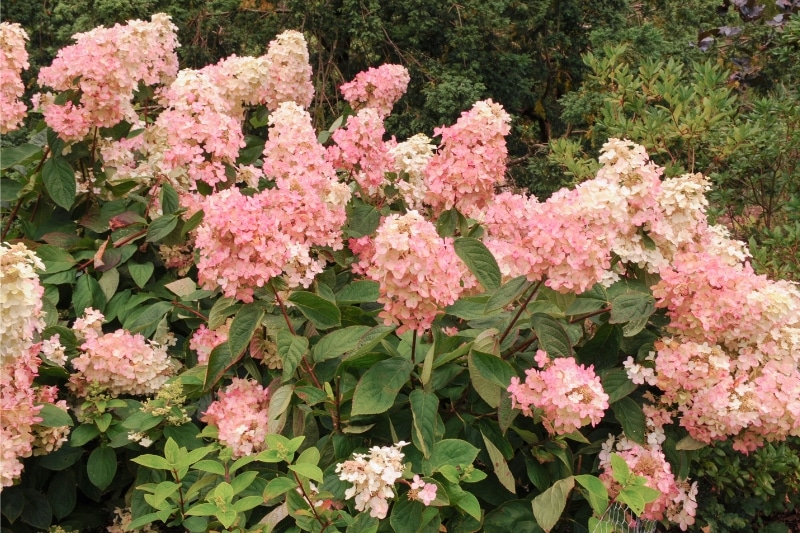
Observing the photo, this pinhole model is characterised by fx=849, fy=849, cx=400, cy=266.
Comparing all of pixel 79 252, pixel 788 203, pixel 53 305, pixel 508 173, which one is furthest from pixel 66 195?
pixel 508 173

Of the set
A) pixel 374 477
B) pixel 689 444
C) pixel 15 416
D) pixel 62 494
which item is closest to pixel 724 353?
pixel 689 444

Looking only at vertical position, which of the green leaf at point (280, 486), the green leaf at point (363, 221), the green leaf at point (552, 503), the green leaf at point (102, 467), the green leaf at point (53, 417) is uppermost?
the green leaf at point (363, 221)

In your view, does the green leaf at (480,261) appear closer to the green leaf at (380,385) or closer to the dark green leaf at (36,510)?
the green leaf at (380,385)

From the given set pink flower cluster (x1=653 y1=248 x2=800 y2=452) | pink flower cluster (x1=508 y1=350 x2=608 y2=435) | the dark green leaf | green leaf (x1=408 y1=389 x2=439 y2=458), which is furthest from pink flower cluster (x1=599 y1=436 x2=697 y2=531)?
the dark green leaf

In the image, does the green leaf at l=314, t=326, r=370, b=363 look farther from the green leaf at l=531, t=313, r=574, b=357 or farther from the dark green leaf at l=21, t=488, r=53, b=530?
the dark green leaf at l=21, t=488, r=53, b=530

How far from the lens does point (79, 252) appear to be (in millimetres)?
2986

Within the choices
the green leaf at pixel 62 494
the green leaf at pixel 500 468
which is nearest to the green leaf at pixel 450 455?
the green leaf at pixel 500 468

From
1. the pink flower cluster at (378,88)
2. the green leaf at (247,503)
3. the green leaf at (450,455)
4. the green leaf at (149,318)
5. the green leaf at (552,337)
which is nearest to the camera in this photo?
the green leaf at (247,503)

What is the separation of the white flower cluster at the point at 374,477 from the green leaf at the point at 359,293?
67 centimetres

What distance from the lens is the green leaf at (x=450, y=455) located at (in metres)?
1.96

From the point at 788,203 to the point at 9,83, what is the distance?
2.83 meters

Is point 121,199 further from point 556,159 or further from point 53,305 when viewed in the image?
point 556,159

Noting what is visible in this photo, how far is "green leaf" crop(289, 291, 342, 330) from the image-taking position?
7.00 ft

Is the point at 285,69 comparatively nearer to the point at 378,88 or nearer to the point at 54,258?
the point at 378,88
